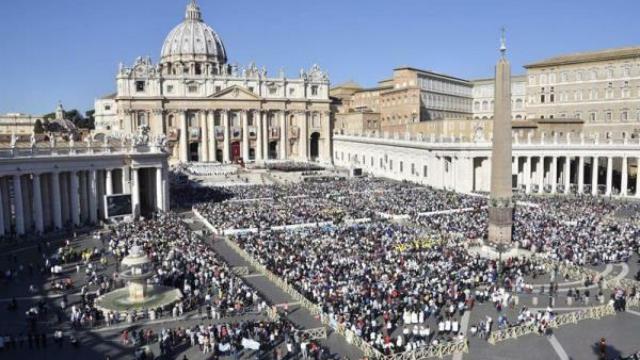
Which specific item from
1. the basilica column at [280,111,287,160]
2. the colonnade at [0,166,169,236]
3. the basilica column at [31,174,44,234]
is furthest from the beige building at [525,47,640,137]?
the basilica column at [31,174,44,234]

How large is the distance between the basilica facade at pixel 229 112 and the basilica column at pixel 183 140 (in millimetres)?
121

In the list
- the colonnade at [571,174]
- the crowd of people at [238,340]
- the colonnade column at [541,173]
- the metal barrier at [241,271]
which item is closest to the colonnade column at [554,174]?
the colonnade at [571,174]

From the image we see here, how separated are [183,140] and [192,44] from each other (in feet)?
111

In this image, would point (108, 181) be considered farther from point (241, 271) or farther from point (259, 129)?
point (259, 129)

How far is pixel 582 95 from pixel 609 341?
5513 cm

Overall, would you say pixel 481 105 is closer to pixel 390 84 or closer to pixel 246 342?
pixel 390 84

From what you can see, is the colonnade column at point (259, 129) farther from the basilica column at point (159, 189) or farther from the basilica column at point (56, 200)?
the basilica column at point (56, 200)

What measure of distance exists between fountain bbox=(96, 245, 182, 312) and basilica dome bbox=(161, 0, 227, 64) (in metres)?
93.0

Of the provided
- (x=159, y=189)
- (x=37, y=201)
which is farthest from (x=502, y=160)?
(x=37, y=201)

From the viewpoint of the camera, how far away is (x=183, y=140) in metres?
87.1

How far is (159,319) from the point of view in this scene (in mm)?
22203

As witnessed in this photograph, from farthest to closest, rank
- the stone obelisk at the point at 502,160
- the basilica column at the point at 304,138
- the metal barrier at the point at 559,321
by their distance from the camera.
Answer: the basilica column at the point at 304,138 → the stone obelisk at the point at 502,160 → the metal barrier at the point at 559,321

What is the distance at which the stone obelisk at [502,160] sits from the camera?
1250 inches

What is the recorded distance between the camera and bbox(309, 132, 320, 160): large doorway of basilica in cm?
9844
